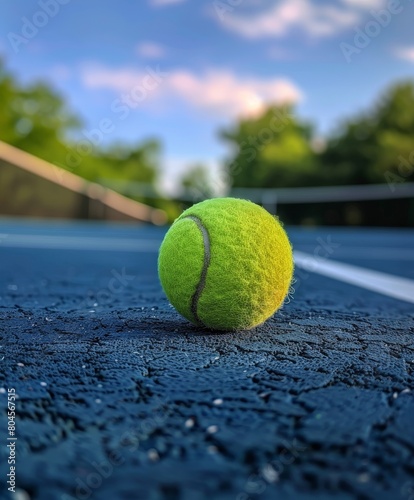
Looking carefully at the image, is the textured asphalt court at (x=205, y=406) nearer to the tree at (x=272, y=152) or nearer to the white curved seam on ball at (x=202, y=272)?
the white curved seam on ball at (x=202, y=272)

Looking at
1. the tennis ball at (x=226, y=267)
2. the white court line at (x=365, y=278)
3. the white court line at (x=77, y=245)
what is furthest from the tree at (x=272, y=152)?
the tennis ball at (x=226, y=267)

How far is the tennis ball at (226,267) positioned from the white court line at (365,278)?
1.61 metres

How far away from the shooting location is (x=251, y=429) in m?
1.29

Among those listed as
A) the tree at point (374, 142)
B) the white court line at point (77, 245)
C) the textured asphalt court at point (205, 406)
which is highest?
the tree at point (374, 142)

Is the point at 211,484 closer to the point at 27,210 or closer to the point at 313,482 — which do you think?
the point at 313,482

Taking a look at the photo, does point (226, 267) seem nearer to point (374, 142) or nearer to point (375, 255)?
point (375, 255)

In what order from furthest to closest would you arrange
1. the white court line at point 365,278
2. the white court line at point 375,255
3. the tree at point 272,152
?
1. the tree at point 272,152
2. the white court line at point 375,255
3. the white court line at point 365,278

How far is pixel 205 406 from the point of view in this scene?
56.1 inches

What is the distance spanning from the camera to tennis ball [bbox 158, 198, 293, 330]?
2.24 m

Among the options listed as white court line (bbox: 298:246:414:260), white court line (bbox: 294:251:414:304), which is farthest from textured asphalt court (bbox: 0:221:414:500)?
white court line (bbox: 298:246:414:260)

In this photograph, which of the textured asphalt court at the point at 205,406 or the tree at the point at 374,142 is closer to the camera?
the textured asphalt court at the point at 205,406

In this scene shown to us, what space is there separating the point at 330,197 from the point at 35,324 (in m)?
24.1

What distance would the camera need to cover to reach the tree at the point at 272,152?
1369 inches

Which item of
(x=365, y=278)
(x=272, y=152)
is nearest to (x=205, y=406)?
(x=365, y=278)
